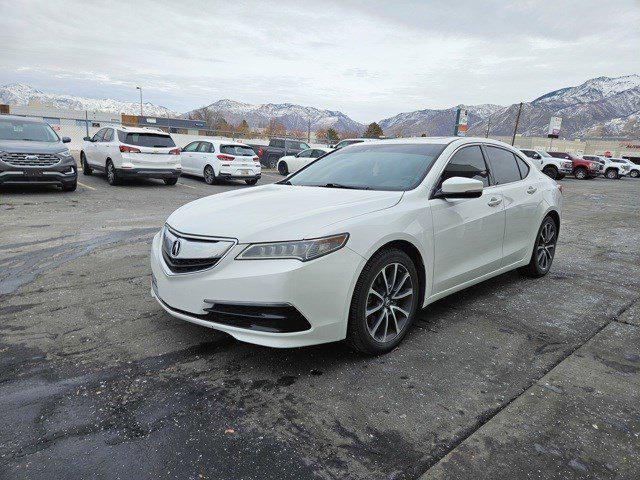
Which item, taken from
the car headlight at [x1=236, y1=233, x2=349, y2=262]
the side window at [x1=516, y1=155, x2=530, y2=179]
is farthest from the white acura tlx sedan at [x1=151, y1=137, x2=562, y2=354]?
the side window at [x1=516, y1=155, x2=530, y2=179]

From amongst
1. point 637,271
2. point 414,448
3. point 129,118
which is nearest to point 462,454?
point 414,448

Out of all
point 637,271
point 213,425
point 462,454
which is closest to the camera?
point 462,454

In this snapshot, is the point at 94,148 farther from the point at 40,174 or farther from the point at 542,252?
the point at 542,252

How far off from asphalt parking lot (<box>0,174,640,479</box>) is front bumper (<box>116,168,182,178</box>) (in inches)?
329

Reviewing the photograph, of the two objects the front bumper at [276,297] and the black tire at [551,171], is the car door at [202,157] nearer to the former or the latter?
the front bumper at [276,297]

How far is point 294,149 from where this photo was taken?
2594 centimetres

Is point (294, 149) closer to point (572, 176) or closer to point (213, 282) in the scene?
point (572, 176)

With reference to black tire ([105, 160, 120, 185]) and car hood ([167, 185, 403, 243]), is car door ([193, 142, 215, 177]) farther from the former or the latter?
car hood ([167, 185, 403, 243])

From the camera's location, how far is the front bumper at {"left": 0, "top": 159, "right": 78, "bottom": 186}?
9.48 meters

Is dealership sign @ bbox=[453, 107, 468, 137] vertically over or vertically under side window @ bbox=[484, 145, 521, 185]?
over

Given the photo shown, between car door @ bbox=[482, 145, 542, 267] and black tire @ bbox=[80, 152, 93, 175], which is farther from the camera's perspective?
black tire @ bbox=[80, 152, 93, 175]

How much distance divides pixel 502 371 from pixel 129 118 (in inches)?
2255

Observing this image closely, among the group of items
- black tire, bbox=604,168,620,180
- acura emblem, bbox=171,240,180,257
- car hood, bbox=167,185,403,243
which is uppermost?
car hood, bbox=167,185,403,243

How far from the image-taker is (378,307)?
312 cm
